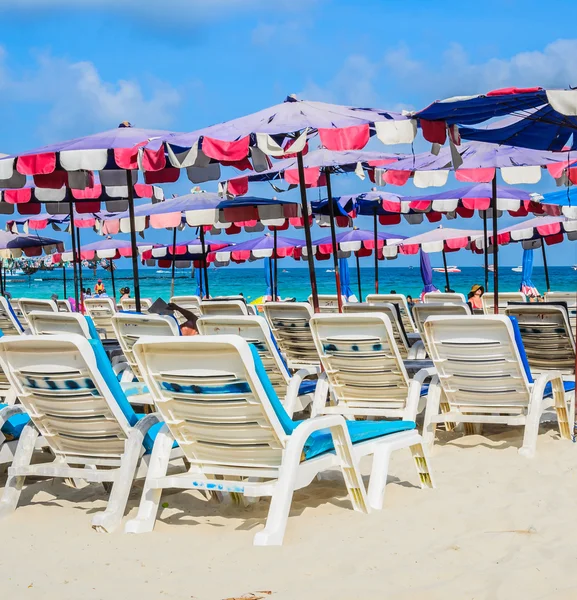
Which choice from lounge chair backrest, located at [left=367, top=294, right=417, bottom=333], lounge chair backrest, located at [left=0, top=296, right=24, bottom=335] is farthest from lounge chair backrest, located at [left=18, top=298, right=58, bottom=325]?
lounge chair backrest, located at [left=367, top=294, right=417, bottom=333]

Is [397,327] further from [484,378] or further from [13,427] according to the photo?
[13,427]

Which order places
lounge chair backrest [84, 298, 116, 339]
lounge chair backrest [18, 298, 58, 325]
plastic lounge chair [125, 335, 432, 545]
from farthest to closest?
lounge chair backrest [84, 298, 116, 339] < lounge chair backrest [18, 298, 58, 325] < plastic lounge chair [125, 335, 432, 545]

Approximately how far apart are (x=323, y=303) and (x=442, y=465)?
25.6ft

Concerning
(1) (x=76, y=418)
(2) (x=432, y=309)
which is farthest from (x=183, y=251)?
(1) (x=76, y=418)

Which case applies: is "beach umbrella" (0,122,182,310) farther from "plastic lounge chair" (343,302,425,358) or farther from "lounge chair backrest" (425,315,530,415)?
"lounge chair backrest" (425,315,530,415)

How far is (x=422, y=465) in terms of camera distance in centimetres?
435

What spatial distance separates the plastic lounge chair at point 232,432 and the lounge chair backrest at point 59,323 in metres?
2.33

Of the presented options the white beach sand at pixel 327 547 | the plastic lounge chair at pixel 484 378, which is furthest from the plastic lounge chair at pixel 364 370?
the white beach sand at pixel 327 547

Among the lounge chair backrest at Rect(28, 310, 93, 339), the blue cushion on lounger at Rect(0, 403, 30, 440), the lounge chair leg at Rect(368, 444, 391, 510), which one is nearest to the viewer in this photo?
the lounge chair leg at Rect(368, 444, 391, 510)

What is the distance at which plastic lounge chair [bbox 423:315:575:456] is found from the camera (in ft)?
16.8

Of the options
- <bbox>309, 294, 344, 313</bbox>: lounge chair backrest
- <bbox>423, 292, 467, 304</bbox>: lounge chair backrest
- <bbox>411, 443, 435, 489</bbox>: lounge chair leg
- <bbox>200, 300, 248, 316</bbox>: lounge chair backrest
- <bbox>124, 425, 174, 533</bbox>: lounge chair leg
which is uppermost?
<bbox>200, 300, 248, 316</bbox>: lounge chair backrest

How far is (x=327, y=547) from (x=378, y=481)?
0.67 m

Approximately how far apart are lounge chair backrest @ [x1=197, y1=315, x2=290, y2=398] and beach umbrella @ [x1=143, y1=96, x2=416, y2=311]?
5.03 feet

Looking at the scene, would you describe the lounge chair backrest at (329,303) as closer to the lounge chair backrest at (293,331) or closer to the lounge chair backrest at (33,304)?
the lounge chair backrest at (33,304)
